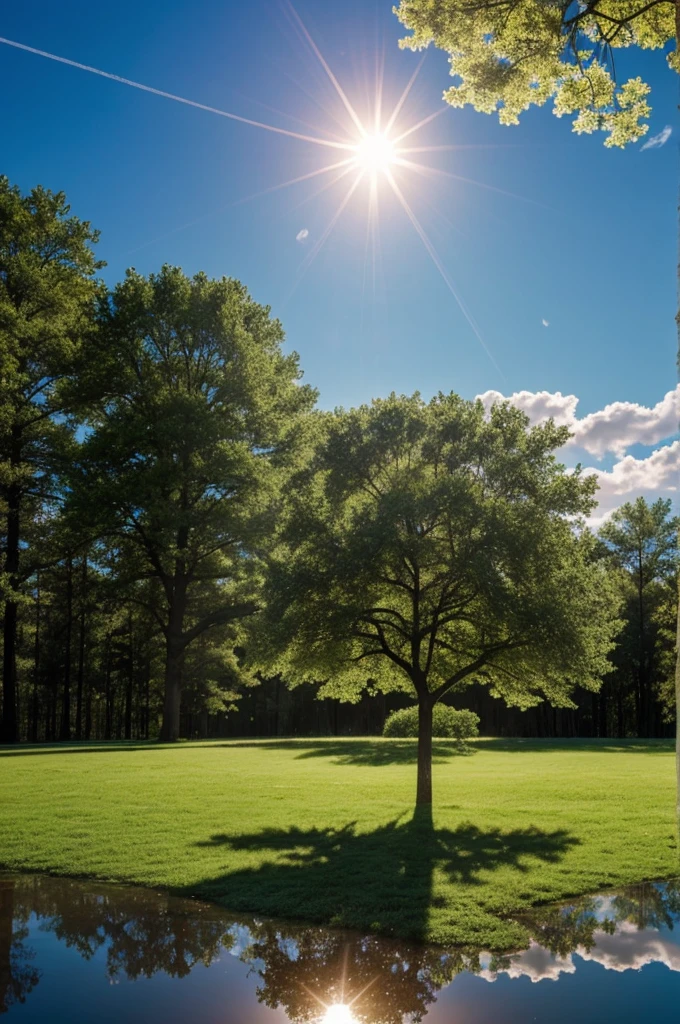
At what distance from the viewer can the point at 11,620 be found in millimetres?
38375

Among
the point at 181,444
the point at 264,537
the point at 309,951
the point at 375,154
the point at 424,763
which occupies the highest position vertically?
the point at 375,154

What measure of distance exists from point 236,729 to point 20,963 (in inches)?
2677

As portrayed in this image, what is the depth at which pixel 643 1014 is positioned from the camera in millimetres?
7180

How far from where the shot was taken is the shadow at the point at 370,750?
29.4 metres

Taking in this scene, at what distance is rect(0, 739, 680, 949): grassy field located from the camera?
10.5 m

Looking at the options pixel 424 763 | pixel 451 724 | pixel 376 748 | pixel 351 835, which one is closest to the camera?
pixel 351 835

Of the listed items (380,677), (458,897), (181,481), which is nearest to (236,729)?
(181,481)

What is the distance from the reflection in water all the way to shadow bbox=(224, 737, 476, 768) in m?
18.0

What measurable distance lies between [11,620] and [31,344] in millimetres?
14065

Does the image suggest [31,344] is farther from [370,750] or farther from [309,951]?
[309,951]

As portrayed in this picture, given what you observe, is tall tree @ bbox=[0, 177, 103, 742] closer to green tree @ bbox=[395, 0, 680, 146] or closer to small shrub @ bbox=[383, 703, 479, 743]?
small shrub @ bbox=[383, 703, 479, 743]

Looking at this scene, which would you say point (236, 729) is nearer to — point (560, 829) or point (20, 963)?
point (560, 829)

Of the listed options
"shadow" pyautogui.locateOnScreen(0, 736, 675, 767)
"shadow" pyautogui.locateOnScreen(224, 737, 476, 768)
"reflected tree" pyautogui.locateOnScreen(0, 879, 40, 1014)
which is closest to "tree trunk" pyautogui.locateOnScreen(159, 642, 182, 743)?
"shadow" pyautogui.locateOnScreen(0, 736, 675, 767)

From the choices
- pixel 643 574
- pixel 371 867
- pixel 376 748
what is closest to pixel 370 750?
pixel 376 748
